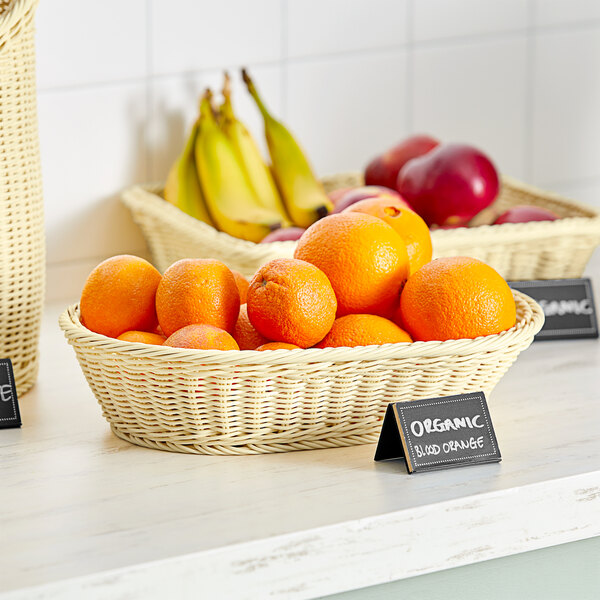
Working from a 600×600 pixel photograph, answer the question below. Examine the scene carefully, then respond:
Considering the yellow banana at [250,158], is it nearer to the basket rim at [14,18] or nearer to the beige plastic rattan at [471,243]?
the beige plastic rattan at [471,243]

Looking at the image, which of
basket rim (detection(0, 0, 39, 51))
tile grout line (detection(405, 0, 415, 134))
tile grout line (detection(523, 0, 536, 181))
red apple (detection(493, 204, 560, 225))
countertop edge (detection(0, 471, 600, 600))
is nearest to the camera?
countertop edge (detection(0, 471, 600, 600))

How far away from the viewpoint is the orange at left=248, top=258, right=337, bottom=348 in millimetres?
773

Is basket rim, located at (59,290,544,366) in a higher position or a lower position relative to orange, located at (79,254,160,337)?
lower

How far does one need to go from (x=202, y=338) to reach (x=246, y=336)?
0.07 m

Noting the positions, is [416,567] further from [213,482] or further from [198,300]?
[198,300]

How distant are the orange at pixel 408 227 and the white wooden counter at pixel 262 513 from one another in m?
0.17

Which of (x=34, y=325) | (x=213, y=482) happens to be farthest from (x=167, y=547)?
(x=34, y=325)

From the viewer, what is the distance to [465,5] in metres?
1.59

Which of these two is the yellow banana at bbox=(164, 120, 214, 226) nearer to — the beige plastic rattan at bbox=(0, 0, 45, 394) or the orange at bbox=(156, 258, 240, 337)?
the beige plastic rattan at bbox=(0, 0, 45, 394)

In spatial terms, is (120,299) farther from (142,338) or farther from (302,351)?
(302,351)

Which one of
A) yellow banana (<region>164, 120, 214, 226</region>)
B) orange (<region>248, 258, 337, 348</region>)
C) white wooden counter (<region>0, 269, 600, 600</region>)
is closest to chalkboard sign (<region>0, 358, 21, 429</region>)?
white wooden counter (<region>0, 269, 600, 600</region>)

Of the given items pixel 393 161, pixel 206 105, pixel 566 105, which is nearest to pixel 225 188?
pixel 206 105

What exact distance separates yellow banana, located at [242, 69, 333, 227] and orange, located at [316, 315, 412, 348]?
488 millimetres

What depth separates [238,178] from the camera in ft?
4.22
